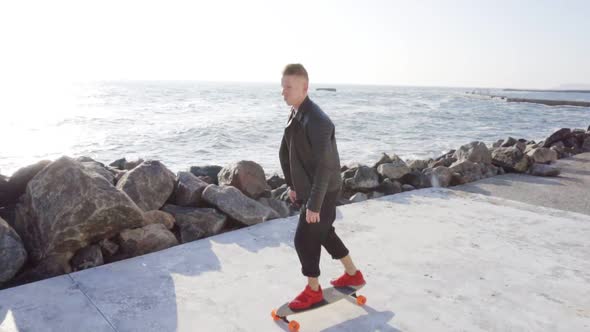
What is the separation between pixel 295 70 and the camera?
8.82 feet

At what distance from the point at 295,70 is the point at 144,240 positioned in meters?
2.37

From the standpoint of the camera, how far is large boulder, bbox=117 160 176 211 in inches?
191

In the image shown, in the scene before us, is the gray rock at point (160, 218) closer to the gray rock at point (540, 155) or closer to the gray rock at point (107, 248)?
the gray rock at point (107, 248)

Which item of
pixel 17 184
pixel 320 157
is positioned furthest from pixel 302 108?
pixel 17 184

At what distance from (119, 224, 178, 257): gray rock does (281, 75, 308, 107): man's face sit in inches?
86.5

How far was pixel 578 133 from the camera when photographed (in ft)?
45.9

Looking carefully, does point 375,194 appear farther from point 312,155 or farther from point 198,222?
point 312,155

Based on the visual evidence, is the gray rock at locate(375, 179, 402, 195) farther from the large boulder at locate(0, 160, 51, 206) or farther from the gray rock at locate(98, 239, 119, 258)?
the large boulder at locate(0, 160, 51, 206)

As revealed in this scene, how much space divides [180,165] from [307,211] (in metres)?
11.2

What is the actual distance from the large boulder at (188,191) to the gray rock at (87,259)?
1423 mm

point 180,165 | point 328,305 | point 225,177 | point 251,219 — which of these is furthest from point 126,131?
point 328,305

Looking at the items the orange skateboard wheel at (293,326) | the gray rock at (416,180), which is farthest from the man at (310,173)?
the gray rock at (416,180)

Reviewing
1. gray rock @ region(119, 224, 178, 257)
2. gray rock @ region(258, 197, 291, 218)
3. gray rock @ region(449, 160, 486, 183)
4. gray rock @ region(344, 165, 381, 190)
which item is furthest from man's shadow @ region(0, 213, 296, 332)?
gray rock @ region(449, 160, 486, 183)

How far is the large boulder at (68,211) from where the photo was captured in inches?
150
